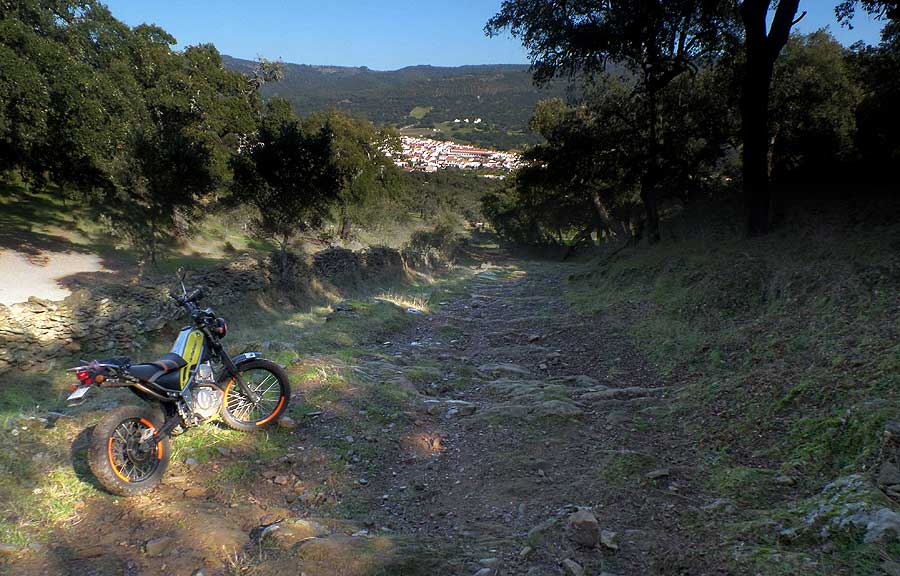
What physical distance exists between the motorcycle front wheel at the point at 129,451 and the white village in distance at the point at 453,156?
189 ft

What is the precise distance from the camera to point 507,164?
2431 inches

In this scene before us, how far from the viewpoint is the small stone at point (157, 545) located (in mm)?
2996

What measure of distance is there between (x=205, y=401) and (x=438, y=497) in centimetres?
220

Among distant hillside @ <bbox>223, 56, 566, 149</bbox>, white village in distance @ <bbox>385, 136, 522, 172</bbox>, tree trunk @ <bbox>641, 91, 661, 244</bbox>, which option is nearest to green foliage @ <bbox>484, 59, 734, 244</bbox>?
tree trunk @ <bbox>641, 91, 661, 244</bbox>

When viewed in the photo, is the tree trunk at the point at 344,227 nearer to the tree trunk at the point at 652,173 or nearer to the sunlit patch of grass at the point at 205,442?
the tree trunk at the point at 652,173

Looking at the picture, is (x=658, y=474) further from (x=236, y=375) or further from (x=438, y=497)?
(x=236, y=375)

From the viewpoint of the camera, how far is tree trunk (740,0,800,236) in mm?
8430

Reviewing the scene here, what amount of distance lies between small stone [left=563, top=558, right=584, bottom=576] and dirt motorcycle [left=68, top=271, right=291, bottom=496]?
9.53ft

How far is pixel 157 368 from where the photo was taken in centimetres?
411

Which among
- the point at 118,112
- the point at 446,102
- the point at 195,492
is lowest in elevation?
the point at 195,492

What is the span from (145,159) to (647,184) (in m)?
16.0

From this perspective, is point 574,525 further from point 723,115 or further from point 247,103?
point 247,103

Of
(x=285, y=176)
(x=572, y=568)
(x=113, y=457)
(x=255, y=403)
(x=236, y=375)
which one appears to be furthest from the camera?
(x=285, y=176)

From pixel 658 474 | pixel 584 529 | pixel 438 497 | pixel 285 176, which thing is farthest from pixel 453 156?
pixel 584 529
